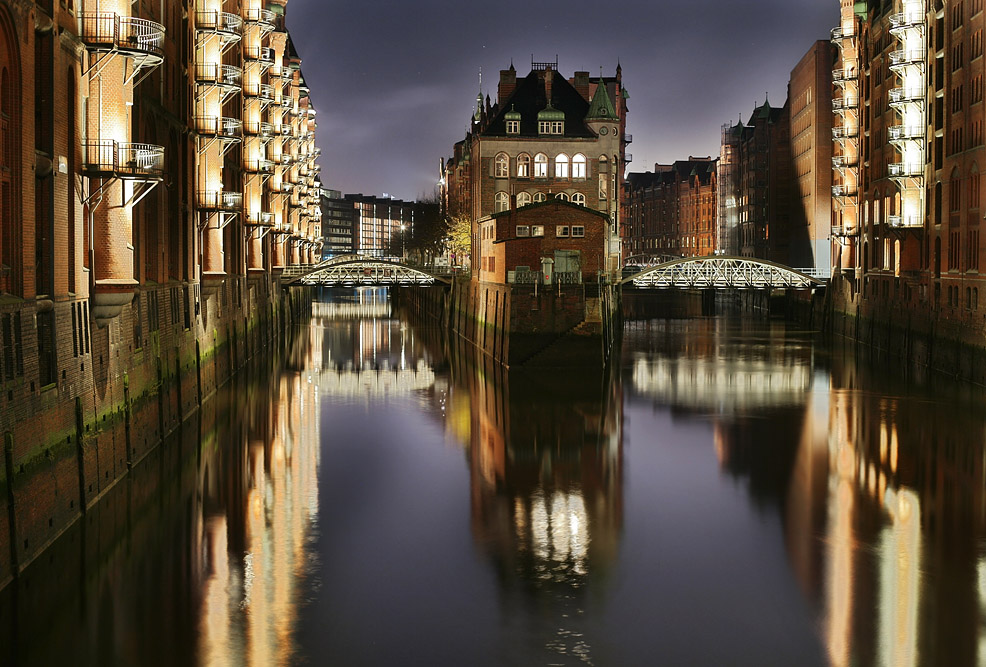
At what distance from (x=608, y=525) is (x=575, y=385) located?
882 inches

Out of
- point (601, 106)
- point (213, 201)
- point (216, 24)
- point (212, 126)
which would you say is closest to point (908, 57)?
point (601, 106)

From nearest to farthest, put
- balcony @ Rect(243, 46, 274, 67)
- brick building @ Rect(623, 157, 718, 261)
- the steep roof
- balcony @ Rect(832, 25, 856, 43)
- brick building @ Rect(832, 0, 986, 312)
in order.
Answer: brick building @ Rect(832, 0, 986, 312) → balcony @ Rect(243, 46, 274, 67) → balcony @ Rect(832, 25, 856, 43) → the steep roof → brick building @ Rect(623, 157, 718, 261)

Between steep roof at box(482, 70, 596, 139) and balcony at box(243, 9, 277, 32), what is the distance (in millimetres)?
20984

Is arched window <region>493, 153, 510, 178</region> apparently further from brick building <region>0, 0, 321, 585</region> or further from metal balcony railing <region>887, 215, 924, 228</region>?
brick building <region>0, 0, 321, 585</region>

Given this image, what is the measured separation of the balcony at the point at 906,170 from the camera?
52.3 m

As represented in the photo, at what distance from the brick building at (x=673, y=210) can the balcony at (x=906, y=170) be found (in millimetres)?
77719

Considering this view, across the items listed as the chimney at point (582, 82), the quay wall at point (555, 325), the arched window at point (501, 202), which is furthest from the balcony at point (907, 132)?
the chimney at point (582, 82)

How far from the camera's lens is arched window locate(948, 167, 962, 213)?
46609 mm

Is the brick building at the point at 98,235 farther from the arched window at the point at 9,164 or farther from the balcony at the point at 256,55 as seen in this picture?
the balcony at the point at 256,55

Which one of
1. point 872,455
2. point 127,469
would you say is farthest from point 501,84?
point 127,469

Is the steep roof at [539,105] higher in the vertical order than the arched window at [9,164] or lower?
higher

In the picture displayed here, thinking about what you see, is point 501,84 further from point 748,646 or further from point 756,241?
point 748,646

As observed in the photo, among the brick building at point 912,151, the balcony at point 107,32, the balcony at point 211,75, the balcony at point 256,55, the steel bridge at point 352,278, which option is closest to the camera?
the balcony at point 107,32

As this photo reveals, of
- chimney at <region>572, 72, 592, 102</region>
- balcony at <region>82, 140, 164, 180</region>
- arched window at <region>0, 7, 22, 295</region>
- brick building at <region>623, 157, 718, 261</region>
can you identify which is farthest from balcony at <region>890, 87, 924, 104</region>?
brick building at <region>623, 157, 718, 261</region>
